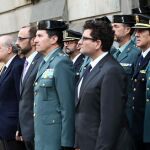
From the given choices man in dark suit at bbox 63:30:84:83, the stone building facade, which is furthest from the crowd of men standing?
the stone building facade

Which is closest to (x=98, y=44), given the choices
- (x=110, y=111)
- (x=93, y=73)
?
(x=93, y=73)

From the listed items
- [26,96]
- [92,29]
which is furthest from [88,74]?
[26,96]

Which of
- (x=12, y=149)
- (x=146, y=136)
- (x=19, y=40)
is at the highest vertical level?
(x=19, y=40)

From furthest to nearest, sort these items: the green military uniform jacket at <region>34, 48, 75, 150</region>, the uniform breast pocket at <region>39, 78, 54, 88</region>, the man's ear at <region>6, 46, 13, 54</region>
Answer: the man's ear at <region>6, 46, 13, 54</region>, the uniform breast pocket at <region>39, 78, 54, 88</region>, the green military uniform jacket at <region>34, 48, 75, 150</region>

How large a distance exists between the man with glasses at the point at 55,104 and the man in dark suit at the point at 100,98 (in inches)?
11.4

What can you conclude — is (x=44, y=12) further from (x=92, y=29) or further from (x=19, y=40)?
(x=92, y=29)

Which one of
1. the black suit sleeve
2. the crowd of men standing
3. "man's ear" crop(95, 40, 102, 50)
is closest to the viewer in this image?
the black suit sleeve

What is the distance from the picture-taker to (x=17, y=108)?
6.55m

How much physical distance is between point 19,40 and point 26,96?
92 cm

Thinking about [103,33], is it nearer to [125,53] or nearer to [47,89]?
[47,89]

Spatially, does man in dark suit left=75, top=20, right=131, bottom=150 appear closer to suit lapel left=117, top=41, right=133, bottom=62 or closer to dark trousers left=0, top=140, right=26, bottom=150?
suit lapel left=117, top=41, right=133, bottom=62

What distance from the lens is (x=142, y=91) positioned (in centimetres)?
555

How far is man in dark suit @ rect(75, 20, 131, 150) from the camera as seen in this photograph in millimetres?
4629

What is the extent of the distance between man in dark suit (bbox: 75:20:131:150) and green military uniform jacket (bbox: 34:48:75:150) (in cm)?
29
